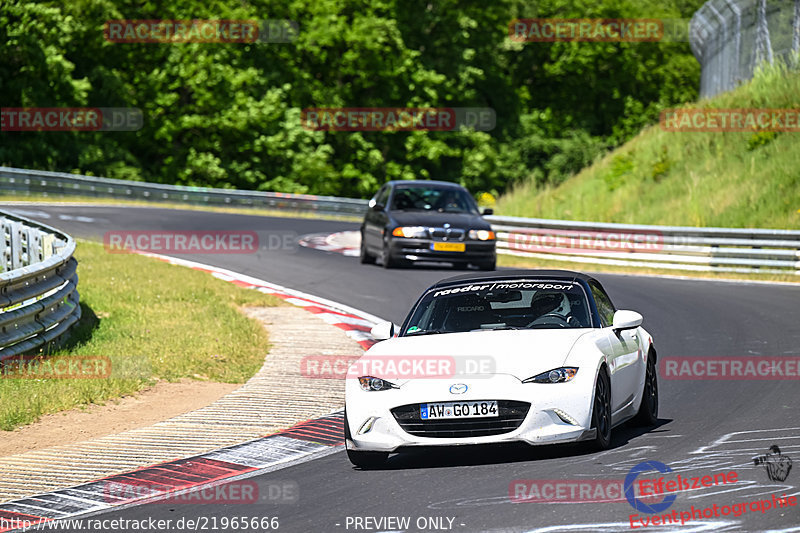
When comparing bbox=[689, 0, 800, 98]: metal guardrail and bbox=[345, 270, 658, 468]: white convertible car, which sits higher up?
bbox=[689, 0, 800, 98]: metal guardrail

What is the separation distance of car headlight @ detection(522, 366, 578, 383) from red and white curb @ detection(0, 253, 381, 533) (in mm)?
1860

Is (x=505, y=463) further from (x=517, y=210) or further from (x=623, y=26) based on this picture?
(x=623, y=26)

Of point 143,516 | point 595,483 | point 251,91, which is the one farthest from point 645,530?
point 251,91

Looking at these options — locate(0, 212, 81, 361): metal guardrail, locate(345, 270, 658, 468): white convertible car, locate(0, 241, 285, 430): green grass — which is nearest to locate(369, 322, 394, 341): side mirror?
locate(345, 270, 658, 468): white convertible car

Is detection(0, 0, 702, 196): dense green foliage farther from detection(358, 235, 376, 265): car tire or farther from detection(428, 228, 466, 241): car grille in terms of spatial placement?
detection(428, 228, 466, 241): car grille

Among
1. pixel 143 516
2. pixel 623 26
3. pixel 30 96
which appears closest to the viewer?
pixel 143 516

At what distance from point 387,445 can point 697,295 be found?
12.8 m

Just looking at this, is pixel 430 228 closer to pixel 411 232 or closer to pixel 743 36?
pixel 411 232

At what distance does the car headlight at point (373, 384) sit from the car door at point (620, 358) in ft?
5.08

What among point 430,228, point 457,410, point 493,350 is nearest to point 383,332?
point 493,350

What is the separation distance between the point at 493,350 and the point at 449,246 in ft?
45.4

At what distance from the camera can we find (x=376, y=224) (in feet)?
78.0

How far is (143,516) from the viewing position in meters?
7.25

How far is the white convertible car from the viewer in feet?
26.7
